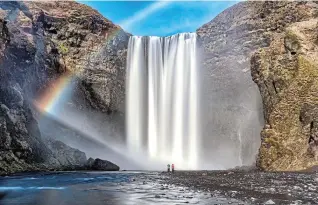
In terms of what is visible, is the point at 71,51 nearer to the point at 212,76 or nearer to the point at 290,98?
the point at 212,76

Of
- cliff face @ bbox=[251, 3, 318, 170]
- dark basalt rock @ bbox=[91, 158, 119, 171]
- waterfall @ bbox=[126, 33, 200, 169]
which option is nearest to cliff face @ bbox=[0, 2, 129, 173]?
waterfall @ bbox=[126, 33, 200, 169]

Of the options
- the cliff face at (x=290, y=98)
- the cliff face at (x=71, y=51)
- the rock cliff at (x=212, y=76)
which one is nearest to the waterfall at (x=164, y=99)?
the rock cliff at (x=212, y=76)

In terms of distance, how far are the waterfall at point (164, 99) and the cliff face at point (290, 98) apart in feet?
58.7

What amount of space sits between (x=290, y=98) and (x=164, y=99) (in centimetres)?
2889

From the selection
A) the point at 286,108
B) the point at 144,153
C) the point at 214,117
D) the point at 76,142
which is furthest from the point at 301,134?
the point at 76,142

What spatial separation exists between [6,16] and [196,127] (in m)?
39.4

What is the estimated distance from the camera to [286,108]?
50.3 metres

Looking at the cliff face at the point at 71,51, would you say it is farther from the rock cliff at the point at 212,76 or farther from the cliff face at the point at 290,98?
the cliff face at the point at 290,98

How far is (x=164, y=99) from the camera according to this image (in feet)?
243

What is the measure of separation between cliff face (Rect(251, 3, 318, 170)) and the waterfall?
17880 mm

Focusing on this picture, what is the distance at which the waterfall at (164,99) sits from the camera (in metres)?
71.6

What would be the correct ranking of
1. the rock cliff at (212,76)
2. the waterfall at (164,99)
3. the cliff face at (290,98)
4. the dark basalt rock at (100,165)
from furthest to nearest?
the waterfall at (164,99), the dark basalt rock at (100,165), the rock cliff at (212,76), the cliff face at (290,98)

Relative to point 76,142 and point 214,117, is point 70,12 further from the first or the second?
point 214,117

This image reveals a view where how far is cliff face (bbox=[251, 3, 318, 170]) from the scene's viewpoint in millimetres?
46094
